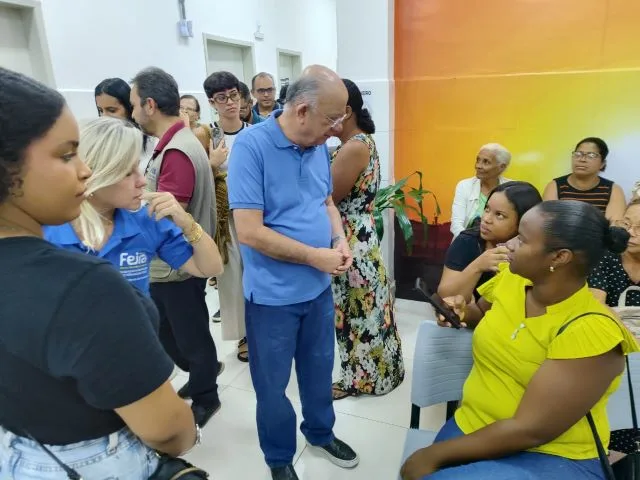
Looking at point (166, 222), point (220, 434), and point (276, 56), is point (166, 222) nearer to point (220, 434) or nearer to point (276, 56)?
point (220, 434)

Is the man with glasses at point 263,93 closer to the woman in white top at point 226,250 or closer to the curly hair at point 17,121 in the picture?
the woman in white top at point 226,250

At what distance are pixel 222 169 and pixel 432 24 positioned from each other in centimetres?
A: 187

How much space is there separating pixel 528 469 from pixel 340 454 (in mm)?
942

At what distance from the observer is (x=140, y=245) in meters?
1.24

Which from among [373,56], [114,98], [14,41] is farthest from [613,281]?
[14,41]

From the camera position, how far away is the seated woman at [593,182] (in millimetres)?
2574

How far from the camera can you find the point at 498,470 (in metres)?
1.01

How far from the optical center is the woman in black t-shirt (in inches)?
20.3

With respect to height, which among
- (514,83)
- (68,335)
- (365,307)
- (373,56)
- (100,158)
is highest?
(373,56)

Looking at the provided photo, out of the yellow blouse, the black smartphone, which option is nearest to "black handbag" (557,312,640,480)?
the yellow blouse

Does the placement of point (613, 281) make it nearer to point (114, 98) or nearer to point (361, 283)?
point (361, 283)

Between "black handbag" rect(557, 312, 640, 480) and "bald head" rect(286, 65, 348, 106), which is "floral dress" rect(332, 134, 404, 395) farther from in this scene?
"black handbag" rect(557, 312, 640, 480)

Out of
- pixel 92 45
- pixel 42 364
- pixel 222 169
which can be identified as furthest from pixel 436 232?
pixel 92 45

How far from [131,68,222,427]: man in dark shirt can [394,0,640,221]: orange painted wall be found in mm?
1927
